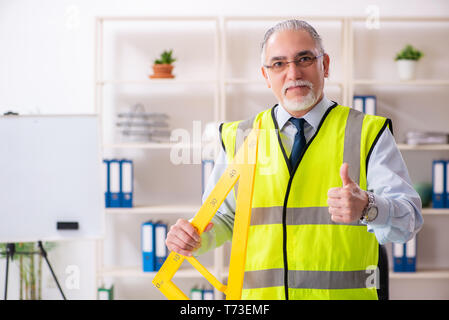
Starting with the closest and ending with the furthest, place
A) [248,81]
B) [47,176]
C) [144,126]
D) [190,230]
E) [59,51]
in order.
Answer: [190,230] → [47,176] → [248,81] → [144,126] → [59,51]

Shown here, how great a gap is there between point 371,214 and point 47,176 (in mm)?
1456

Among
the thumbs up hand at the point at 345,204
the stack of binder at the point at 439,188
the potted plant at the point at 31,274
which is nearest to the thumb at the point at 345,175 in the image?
the thumbs up hand at the point at 345,204

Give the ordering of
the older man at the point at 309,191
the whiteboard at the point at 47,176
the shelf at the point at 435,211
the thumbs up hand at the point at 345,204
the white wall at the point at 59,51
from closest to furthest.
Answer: the thumbs up hand at the point at 345,204, the older man at the point at 309,191, the whiteboard at the point at 47,176, the shelf at the point at 435,211, the white wall at the point at 59,51

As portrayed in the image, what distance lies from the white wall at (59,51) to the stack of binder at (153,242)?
0.45 m

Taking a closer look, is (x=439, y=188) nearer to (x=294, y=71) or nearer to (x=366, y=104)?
(x=366, y=104)

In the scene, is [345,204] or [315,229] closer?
[345,204]

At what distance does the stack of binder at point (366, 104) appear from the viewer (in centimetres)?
271

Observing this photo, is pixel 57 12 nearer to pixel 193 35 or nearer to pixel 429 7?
pixel 193 35

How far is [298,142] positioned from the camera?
47.3 inches

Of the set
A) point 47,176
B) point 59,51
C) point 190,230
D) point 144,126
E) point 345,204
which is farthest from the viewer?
point 59,51

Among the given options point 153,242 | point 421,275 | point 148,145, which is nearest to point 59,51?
point 148,145

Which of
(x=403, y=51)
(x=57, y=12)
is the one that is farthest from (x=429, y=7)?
(x=57, y=12)

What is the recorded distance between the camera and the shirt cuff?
3.20 ft

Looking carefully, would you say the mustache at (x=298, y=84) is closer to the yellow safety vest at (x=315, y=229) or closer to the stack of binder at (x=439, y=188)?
the yellow safety vest at (x=315, y=229)
